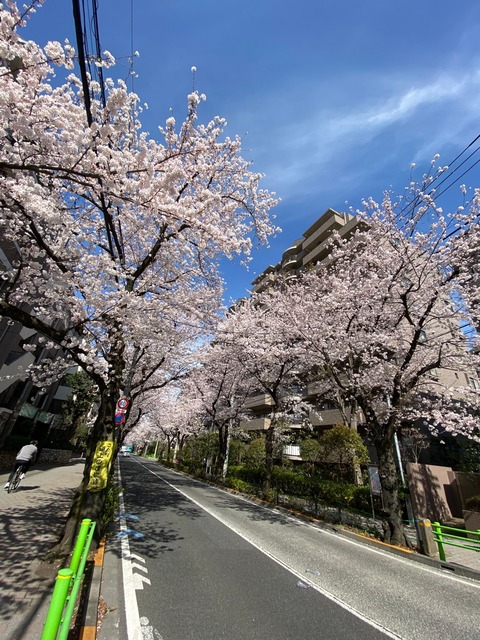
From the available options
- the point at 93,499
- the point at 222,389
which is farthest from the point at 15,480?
the point at 222,389

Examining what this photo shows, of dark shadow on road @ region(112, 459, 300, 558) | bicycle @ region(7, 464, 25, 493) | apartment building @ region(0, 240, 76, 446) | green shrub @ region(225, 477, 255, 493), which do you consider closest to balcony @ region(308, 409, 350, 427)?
green shrub @ region(225, 477, 255, 493)

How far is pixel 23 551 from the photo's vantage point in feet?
20.1

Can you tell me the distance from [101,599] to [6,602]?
47.9 inches

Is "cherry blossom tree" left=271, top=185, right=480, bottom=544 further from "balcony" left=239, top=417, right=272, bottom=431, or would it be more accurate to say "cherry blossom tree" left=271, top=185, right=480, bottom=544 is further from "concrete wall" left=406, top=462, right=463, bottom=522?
"balcony" left=239, top=417, right=272, bottom=431

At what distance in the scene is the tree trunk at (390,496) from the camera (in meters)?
9.43

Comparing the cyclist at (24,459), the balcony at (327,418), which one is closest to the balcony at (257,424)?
the balcony at (327,418)

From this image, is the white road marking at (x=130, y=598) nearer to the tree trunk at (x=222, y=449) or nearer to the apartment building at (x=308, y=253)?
the tree trunk at (x=222, y=449)

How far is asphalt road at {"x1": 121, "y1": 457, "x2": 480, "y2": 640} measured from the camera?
14.5 feet

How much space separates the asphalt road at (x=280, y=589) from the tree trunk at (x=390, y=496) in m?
0.97

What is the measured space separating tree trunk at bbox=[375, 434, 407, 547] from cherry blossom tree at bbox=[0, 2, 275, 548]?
7271 mm

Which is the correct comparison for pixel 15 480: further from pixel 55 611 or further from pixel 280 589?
pixel 55 611

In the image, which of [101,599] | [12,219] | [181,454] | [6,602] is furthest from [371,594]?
[181,454]

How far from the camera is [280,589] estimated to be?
5.65 meters

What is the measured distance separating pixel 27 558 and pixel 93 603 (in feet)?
7.88
